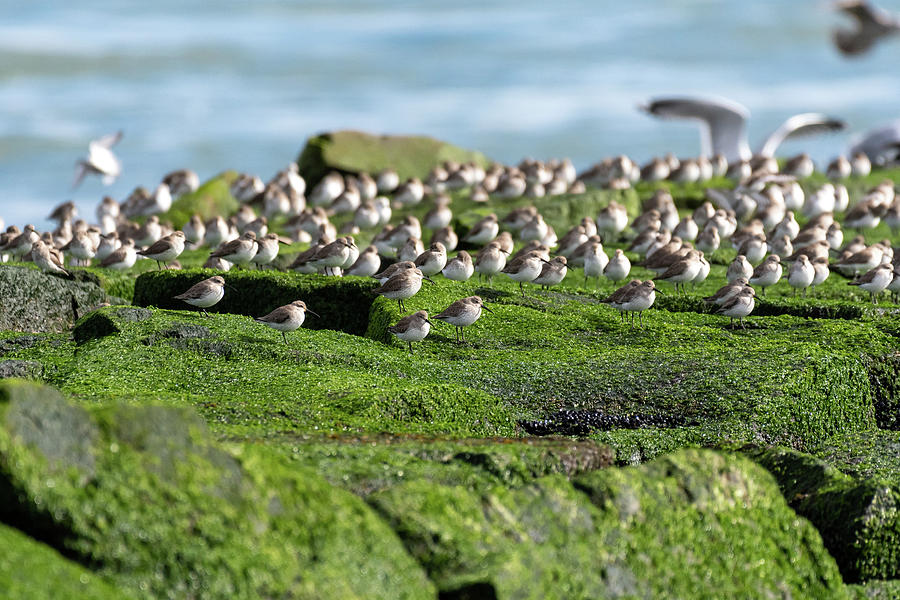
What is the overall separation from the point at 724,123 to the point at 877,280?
2527cm

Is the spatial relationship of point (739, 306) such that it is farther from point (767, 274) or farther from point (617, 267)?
point (617, 267)

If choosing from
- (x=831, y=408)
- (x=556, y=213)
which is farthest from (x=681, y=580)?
(x=556, y=213)

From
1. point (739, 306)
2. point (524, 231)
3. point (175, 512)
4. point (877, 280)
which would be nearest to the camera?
point (175, 512)

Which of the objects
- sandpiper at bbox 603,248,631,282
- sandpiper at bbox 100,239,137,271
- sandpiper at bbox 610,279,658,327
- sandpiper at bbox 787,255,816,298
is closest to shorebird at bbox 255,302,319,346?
sandpiper at bbox 610,279,658,327

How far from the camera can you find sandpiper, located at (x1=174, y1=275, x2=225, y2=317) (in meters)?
18.8

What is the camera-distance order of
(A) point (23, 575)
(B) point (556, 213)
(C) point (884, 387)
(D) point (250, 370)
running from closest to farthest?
1. (A) point (23, 575)
2. (D) point (250, 370)
3. (C) point (884, 387)
4. (B) point (556, 213)

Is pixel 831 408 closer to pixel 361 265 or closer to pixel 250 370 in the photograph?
pixel 250 370

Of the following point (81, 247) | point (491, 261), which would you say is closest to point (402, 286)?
point (491, 261)

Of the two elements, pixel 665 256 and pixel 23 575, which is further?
pixel 665 256

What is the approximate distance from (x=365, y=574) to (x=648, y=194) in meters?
30.2

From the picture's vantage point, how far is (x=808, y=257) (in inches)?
910

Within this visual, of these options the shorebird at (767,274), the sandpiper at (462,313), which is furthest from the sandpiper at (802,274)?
the sandpiper at (462,313)

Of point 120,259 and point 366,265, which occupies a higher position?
point 366,265

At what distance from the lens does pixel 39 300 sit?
2038 centimetres
